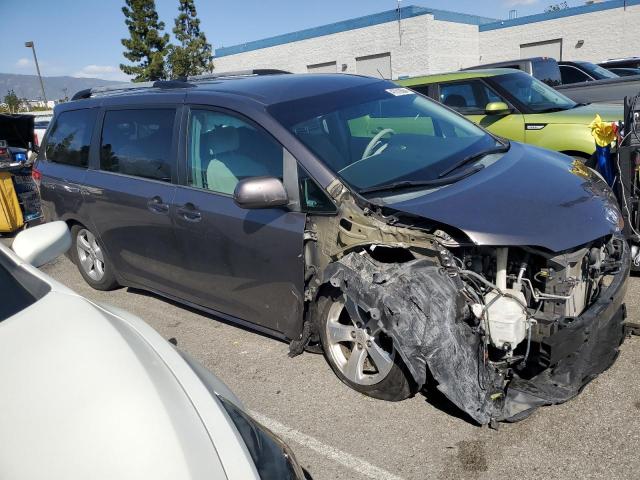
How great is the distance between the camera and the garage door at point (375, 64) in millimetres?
28844

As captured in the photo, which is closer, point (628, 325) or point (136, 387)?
point (136, 387)

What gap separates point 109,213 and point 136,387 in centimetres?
320

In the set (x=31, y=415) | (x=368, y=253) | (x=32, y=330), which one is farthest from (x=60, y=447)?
(x=368, y=253)

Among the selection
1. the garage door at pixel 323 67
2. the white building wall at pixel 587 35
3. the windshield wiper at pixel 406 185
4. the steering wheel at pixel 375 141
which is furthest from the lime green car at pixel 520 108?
the garage door at pixel 323 67

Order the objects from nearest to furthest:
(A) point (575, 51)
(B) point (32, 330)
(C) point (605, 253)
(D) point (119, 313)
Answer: (B) point (32, 330) → (D) point (119, 313) → (C) point (605, 253) → (A) point (575, 51)

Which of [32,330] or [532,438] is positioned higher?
[32,330]

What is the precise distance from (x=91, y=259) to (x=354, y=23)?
1073 inches

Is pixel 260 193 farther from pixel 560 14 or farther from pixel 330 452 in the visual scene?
pixel 560 14

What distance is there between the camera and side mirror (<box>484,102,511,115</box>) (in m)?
6.61

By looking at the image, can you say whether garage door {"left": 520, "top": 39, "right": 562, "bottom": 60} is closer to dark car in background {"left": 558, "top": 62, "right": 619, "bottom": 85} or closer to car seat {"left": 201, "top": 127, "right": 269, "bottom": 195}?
dark car in background {"left": 558, "top": 62, "right": 619, "bottom": 85}

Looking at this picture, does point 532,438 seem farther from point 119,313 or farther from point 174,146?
point 174,146

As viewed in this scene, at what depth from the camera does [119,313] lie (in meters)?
2.29

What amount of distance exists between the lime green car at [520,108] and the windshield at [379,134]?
2.30 meters

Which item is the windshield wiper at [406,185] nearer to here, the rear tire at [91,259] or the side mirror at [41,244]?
the side mirror at [41,244]
